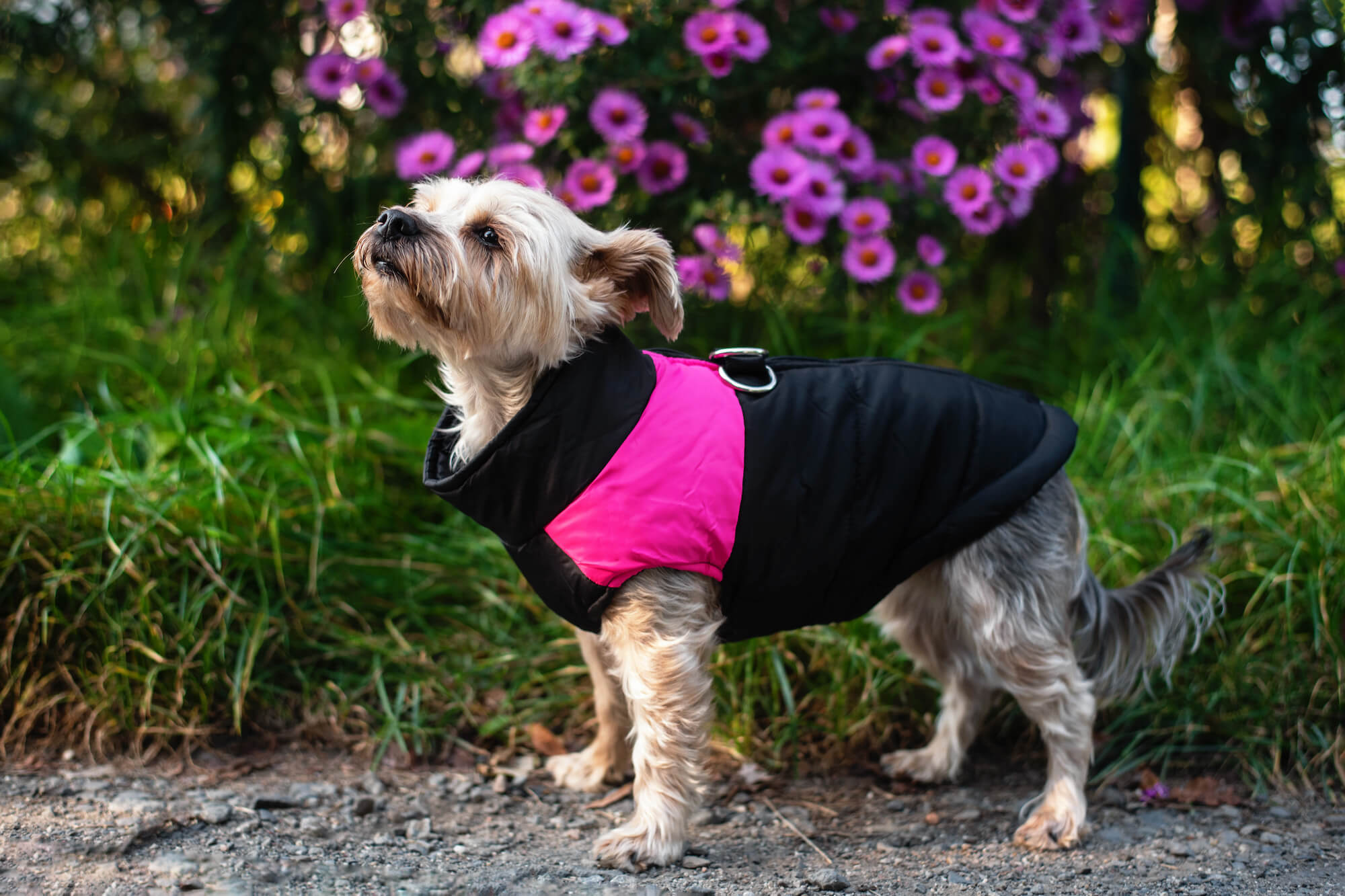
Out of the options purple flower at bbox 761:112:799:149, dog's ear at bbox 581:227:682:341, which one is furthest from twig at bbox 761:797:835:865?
Result: purple flower at bbox 761:112:799:149

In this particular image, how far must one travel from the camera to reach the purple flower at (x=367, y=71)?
4.47 m

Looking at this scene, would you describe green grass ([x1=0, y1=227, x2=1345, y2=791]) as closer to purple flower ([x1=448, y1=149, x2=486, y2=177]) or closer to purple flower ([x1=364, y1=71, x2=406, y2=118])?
purple flower ([x1=448, y1=149, x2=486, y2=177])

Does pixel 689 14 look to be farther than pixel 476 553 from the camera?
Yes

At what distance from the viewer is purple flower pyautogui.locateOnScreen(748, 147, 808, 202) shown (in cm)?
391

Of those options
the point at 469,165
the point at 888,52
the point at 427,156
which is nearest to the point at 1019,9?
the point at 888,52

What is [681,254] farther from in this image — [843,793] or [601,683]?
[843,793]

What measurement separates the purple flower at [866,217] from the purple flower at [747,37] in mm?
656

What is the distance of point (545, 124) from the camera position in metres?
3.99

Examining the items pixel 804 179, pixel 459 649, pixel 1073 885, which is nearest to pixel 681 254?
pixel 804 179

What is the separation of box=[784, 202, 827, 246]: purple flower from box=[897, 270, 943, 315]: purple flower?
1.46 feet

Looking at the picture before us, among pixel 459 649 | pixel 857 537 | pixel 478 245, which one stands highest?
pixel 478 245

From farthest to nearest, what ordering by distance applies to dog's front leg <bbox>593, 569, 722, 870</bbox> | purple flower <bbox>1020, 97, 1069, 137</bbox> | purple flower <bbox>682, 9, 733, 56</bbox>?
1. purple flower <bbox>1020, 97, 1069, 137</bbox>
2. purple flower <bbox>682, 9, 733, 56</bbox>
3. dog's front leg <bbox>593, 569, 722, 870</bbox>

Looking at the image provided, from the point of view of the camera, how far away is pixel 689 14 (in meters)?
4.14

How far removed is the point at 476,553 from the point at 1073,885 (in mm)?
2195
